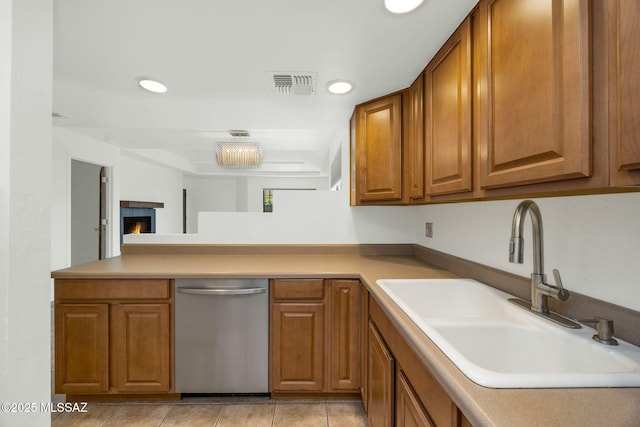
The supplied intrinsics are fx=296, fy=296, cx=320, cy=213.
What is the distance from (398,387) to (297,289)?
873 millimetres

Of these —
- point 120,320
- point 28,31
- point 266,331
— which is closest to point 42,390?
point 120,320

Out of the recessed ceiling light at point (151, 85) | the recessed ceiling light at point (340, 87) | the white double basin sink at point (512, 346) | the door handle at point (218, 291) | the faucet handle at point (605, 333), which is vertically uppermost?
the recessed ceiling light at point (151, 85)

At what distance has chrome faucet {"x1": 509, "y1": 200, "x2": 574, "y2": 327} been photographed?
38.0 inches

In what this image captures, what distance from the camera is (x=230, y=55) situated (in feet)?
5.08

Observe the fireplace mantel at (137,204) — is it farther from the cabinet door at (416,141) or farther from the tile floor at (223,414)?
the cabinet door at (416,141)

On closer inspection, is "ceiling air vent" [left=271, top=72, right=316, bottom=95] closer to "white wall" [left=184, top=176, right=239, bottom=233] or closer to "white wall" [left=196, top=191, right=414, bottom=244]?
"white wall" [left=196, top=191, right=414, bottom=244]

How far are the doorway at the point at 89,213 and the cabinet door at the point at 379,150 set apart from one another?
3.81m

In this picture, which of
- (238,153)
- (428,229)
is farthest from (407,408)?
(238,153)

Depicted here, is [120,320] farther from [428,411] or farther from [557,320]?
[557,320]

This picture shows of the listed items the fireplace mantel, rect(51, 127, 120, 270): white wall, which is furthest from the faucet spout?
the fireplace mantel

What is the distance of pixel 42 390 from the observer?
1100mm

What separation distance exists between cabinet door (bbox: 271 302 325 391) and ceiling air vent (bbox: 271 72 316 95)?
1375mm

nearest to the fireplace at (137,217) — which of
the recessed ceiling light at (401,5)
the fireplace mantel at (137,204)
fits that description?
the fireplace mantel at (137,204)

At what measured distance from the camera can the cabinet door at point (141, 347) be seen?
5.98ft
